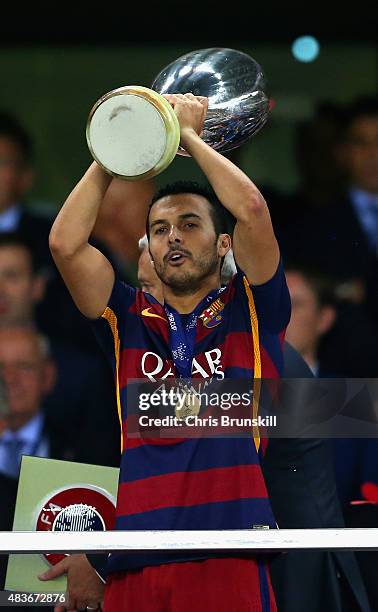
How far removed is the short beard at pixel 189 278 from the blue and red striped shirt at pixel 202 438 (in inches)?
2.4

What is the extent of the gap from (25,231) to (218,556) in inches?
105

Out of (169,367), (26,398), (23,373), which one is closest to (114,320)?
(169,367)

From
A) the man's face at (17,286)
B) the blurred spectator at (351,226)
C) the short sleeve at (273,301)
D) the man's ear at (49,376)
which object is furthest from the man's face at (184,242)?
the man's face at (17,286)

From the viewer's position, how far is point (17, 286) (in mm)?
5473

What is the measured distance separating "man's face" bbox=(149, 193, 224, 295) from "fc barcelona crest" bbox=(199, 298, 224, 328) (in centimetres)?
6

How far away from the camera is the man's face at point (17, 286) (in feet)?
17.6

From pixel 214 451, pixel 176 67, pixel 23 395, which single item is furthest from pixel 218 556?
pixel 23 395

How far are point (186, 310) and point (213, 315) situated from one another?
2.8 inches

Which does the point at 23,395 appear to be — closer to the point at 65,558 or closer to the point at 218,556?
the point at 65,558

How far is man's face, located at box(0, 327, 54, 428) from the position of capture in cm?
445

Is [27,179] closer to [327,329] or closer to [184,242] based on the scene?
[327,329]

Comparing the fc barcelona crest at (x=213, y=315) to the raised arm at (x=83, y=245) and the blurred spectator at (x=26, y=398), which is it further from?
the blurred spectator at (x=26, y=398)

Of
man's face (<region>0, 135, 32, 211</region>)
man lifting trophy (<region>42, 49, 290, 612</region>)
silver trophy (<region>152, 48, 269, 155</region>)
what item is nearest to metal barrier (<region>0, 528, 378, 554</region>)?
man lifting trophy (<region>42, 49, 290, 612</region>)

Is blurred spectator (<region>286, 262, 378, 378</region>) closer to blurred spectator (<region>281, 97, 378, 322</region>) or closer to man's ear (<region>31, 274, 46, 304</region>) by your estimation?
blurred spectator (<region>281, 97, 378, 322</region>)
